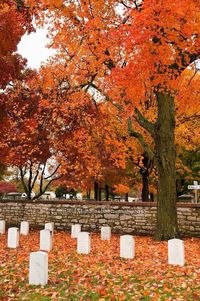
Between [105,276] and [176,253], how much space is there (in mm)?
1963

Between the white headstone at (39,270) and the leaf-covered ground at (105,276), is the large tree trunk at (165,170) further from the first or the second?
the white headstone at (39,270)

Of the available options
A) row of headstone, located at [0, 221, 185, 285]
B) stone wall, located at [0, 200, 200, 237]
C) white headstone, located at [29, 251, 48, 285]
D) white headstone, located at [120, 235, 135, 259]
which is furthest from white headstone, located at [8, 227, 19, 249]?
stone wall, located at [0, 200, 200, 237]

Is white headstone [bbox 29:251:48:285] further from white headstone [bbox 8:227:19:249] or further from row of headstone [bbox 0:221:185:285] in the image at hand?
white headstone [bbox 8:227:19:249]

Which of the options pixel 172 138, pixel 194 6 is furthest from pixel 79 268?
pixel 194 6

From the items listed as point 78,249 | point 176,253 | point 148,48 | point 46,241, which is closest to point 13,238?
point 46,241

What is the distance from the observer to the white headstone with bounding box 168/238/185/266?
8070 mm

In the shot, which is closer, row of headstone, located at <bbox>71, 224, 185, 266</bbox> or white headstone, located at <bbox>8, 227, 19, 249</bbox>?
row of headstone, located at <bbox>71, 224, 185, 266</bbox>

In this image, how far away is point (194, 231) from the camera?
12977 millimetres

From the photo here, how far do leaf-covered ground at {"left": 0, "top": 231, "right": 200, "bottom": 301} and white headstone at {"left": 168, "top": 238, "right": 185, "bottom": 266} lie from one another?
0.22 meters

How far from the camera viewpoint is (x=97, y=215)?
50.2 ft

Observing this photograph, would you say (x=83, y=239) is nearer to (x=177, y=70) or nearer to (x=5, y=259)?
(x=5, y=259)

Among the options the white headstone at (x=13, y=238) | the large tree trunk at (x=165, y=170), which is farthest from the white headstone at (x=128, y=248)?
the white headstone at (x=13, y=238)

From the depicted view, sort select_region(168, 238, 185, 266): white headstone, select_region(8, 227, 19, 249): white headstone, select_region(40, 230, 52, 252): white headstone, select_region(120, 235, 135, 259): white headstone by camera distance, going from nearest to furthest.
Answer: select_region(168, 238, 185, 266): white headstone, select_region(120, 235, 135, 259): white headstone, select_region(40, 230, 52, 252): white headstone, select_region(8, 227, 19, 249): white headstone

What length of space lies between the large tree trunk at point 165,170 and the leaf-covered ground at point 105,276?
130 cm
